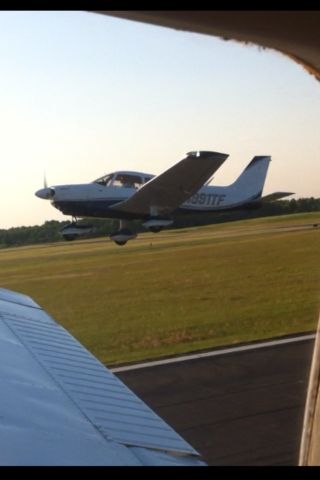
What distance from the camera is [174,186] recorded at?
796 inches

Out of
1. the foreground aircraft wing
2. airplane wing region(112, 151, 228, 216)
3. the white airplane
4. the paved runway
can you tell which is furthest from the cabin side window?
the foreground aircraft wing

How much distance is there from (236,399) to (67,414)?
499 centimetres

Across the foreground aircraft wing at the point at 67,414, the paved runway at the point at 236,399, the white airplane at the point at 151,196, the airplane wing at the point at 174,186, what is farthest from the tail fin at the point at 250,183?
the foreground aircraft wing at the point at 67,414

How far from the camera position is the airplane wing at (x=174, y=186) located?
18500mm

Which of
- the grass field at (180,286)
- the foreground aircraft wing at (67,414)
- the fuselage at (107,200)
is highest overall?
the fuselage at (107,200)

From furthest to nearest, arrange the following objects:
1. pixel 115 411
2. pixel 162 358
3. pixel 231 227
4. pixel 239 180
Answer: pixel 231 227, pixel 239 180, pixel 162 358, pixel 115 411

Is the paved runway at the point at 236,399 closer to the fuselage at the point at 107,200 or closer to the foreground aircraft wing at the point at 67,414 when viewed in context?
the foreground aircraft wing at the point at 67,414

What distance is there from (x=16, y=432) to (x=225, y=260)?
25249 millimetres

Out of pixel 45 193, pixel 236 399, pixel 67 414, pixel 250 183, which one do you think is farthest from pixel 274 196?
pixel 67 414

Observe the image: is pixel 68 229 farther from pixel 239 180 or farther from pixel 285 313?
pixel 239 180

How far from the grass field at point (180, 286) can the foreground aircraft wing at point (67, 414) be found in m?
0.63

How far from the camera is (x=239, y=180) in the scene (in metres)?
23.1

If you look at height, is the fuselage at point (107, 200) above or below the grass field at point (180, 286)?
above
